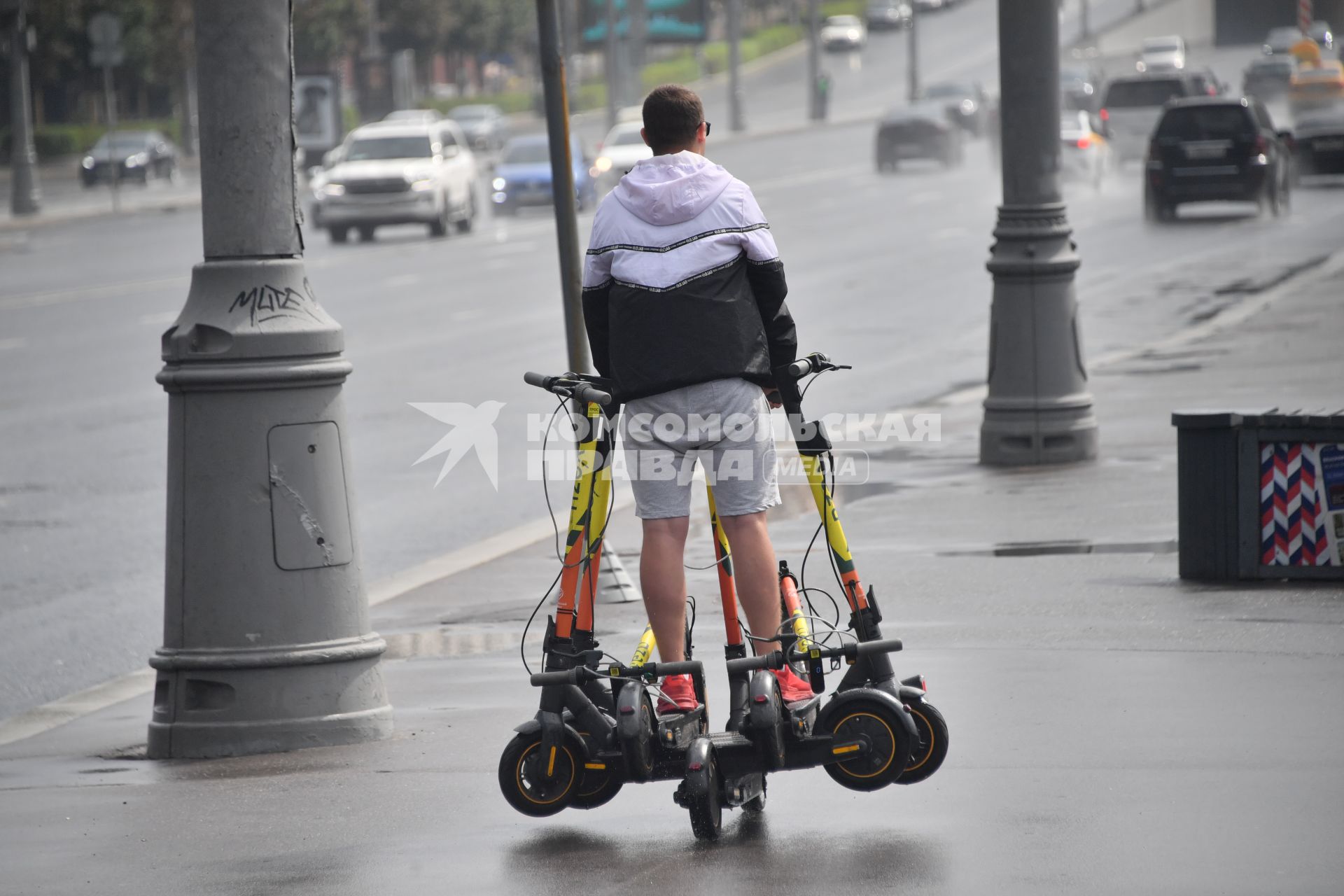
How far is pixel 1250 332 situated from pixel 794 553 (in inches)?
386

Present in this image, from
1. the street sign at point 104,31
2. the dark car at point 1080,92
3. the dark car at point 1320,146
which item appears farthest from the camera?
the dark car at point 1080,92

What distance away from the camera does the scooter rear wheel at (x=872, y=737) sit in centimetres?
512

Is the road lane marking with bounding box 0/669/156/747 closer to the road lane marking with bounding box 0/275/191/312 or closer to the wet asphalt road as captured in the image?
the wet asphalt road

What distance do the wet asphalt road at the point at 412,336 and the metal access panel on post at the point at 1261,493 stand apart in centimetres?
413

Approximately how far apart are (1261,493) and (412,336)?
14.4 meters

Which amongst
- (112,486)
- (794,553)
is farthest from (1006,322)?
(112,486)

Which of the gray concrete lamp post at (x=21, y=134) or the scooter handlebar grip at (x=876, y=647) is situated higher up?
the gray concrete lamp post at (x=21, y=134)

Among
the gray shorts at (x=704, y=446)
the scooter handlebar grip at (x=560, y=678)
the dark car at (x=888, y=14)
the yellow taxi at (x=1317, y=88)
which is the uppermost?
the dark car at (x=888, y=14)

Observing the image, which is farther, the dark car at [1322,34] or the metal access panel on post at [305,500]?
the dark car at [1322,34]

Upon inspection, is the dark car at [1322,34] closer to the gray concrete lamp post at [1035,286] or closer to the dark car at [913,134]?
the dark car at [913,134]

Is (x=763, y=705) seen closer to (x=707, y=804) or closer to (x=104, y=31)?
(x=707, y=804)

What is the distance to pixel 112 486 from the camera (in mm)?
12875

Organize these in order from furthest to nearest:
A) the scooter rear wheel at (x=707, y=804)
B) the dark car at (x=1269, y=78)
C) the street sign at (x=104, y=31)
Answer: the dark car at (x=1269, y=78)
the street sign at (x=104, y=31)
the scooter rear wheel at (x=707, y=804)

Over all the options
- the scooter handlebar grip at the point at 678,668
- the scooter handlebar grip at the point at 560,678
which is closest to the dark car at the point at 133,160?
the scooter handlebar grip at the point at 560,678
